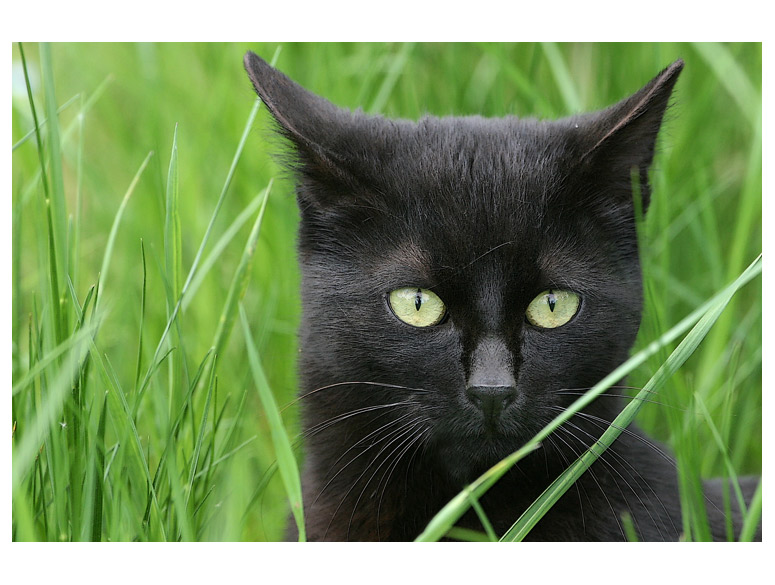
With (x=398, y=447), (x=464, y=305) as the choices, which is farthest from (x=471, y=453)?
(x=464, y=305)

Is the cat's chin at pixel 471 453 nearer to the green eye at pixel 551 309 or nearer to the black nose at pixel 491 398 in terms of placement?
the black nose at pixel 491 398

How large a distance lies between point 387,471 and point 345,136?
71 cm

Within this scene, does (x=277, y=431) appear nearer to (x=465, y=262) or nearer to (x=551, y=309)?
(x=465, y=262)

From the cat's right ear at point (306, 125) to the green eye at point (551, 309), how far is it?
0.43 m

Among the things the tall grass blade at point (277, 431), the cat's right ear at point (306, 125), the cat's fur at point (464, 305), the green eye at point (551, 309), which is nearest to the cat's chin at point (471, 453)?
the cat's fur at point (464, 305)

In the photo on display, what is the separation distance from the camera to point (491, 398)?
1325 mm

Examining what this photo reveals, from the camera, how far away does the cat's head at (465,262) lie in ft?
4.54

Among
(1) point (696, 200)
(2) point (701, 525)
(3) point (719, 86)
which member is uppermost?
(3) point (719, 86)

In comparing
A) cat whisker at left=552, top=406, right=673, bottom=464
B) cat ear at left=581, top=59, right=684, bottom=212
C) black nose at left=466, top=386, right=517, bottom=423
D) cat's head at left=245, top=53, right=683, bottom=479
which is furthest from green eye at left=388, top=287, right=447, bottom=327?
cat ear at left=581, top=59, right=684, bottom=212

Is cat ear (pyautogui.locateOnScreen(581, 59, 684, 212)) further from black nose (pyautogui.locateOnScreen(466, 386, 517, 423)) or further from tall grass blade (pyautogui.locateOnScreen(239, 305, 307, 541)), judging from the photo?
tall grass blade (pyautogui.locateOnScreen(239, 305, 307, 541))

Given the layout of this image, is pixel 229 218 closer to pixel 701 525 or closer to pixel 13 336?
pixel 13 336

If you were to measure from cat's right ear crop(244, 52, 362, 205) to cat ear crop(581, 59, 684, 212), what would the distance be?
0.48 metres

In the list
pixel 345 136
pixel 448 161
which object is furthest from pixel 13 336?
pixel 448 161

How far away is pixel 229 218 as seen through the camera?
2809 mm
